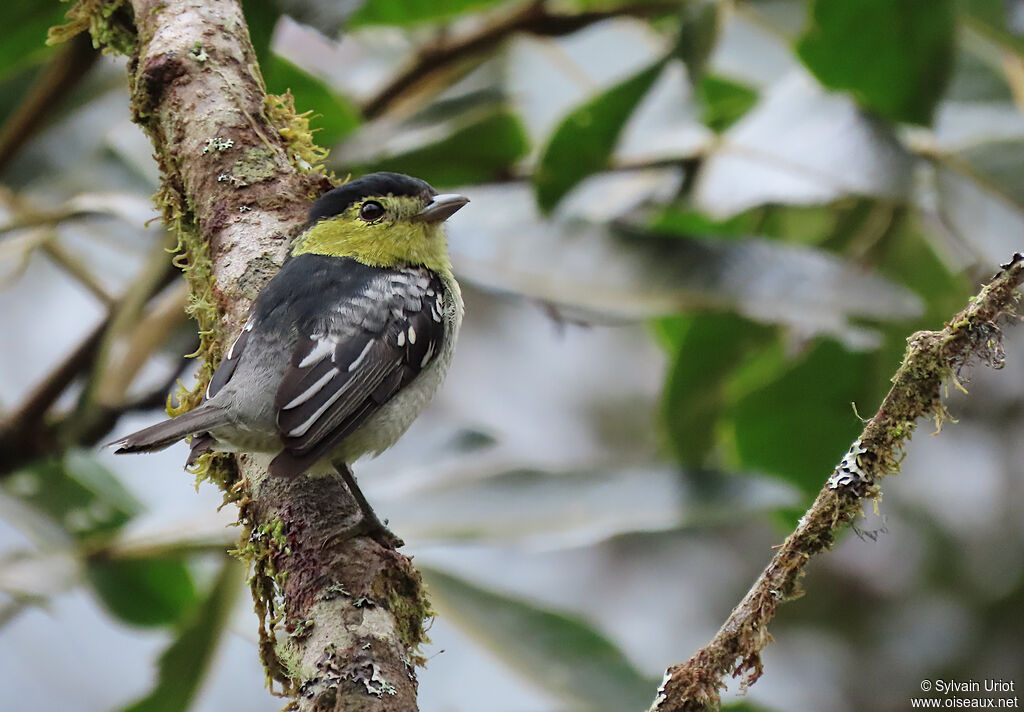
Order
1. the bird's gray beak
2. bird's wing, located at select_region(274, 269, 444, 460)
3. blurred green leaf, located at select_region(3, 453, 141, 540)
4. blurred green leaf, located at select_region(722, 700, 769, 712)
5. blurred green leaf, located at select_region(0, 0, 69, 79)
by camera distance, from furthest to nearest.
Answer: blurred green leaf, located at select_region(3, 453, 141, 540)
blurred green leaf, located at select_region(0, 0, 69, 79)
the bird's gray beak
blurred green leaf, located at select_region(722, 700, 769, 712)
bird's wing, located at select_region(274, 269, 444, 460)

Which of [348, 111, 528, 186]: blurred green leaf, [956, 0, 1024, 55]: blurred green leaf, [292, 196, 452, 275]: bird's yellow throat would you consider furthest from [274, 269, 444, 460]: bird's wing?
[956, 0, 1024, 55]: blurred green leaf

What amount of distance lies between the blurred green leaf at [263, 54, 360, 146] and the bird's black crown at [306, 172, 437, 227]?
0.64 meters

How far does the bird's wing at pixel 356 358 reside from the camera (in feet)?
7.79

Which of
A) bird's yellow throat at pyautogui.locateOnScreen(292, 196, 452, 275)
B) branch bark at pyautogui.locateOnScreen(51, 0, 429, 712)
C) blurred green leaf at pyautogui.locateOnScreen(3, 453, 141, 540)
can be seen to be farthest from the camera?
blurred green leaf at pyautogui.locateOnScreen(3, 453, 141, 540)

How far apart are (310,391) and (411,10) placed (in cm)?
174

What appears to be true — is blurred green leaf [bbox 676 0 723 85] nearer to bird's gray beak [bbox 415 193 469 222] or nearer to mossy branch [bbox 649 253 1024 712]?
bird's gray beak [bbox 415 193 469 222]

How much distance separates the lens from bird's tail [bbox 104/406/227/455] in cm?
214

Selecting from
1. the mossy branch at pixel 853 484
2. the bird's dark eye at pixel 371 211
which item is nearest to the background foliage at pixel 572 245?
the bird's dark eye at pixel 371 211

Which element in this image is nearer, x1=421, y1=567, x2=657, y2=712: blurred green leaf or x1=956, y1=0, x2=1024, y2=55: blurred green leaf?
x1=421, y1=567, x2=657, y2=712: blurred green leaf

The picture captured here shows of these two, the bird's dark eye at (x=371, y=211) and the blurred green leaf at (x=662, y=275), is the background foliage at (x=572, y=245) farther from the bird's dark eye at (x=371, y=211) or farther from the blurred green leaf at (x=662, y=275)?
the bird's dark eye at (x=371, y=211)

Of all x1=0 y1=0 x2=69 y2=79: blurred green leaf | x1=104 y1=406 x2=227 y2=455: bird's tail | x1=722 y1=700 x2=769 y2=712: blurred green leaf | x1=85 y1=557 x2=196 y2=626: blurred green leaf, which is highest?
x1=0 y1=0 x2=69 y2=79: blurred green leaf

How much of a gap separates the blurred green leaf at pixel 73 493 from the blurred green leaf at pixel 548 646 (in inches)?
45.6

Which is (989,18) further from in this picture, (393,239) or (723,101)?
(393,239)

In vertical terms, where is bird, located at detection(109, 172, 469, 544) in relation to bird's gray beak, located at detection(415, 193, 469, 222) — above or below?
below
